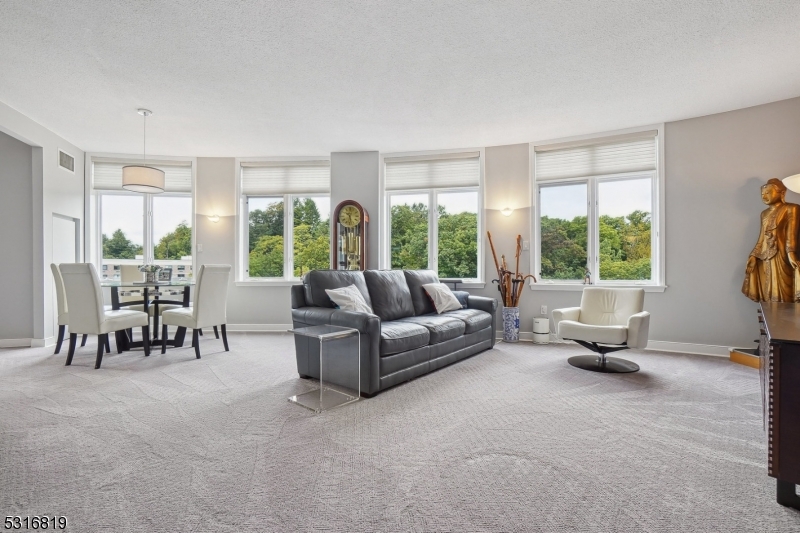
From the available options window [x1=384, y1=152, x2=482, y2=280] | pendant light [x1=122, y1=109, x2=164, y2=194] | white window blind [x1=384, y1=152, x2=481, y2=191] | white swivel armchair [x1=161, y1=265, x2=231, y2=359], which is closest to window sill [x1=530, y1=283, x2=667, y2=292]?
window [x1=384, y1=152, x2=482, y2=280]

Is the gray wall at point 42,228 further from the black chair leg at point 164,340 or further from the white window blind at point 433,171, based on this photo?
the white window blind at point 433,171

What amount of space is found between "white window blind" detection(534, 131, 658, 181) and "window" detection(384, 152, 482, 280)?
0.95 m

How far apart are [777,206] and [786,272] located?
665 mm

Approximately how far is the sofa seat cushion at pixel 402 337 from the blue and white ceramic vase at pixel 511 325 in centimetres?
199

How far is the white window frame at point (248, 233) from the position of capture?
5.98 metres

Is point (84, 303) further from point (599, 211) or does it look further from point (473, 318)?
point (599, 211)

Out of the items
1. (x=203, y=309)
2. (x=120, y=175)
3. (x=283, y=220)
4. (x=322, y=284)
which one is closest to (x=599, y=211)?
(x=322, y=284)

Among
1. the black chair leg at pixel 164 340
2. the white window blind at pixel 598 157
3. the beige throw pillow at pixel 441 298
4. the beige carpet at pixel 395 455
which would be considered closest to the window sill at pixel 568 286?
the beige throw pillow at pixel 441 298

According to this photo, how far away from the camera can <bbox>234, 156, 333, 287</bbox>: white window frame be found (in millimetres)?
5977

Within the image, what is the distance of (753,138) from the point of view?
4152 millimetres

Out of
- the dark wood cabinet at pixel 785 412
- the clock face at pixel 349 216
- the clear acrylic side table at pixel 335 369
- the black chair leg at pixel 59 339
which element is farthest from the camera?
the clock face at pixel 349 216

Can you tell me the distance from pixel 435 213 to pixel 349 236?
1.35 metres

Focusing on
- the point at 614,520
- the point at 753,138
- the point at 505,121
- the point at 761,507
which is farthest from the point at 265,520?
the point at 753,138

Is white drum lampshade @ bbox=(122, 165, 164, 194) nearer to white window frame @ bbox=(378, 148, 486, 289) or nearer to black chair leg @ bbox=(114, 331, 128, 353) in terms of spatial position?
black chair leg @ bbox=(114, 331, 128, 353)
